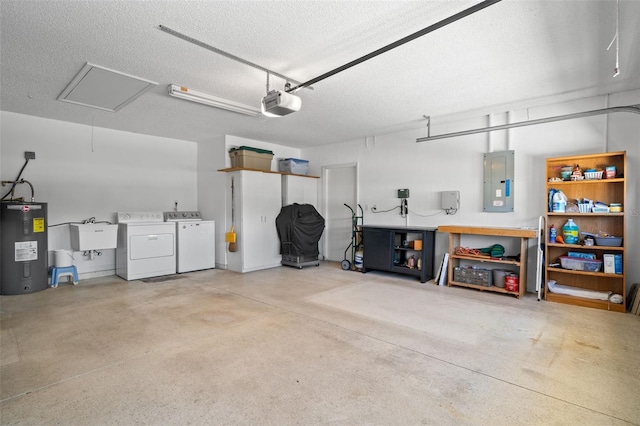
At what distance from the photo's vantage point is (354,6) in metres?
2.37

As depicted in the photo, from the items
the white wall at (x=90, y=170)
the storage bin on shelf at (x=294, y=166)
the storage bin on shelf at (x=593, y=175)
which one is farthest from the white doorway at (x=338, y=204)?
the storage bin on shelf at (x=593, y=175)

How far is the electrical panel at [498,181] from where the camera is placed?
483cm

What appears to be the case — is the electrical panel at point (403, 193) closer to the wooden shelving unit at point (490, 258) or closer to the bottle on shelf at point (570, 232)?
the wooden shelving unit at point (490, 258)

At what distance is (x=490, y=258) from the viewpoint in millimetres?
4652

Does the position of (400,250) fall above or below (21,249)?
below

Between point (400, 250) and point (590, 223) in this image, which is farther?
point (400, 250)

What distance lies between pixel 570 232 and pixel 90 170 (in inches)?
302

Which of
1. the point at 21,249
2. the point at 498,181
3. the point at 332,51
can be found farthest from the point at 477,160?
the point at 21,249

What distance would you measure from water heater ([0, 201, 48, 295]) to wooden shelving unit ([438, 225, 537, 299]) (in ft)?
20.4

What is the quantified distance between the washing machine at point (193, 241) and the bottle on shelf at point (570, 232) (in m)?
5.92

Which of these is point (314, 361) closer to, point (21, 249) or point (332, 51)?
point (332, 51)

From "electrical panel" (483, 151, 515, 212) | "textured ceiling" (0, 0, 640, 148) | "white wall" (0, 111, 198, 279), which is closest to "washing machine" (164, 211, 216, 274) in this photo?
"white wall" (0, 111, 198, 279)

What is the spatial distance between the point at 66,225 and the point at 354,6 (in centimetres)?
581

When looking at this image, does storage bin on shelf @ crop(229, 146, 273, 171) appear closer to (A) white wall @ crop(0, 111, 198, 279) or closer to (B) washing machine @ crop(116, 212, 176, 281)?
(A) white wall @ crop(0, 111, 198, 279)
